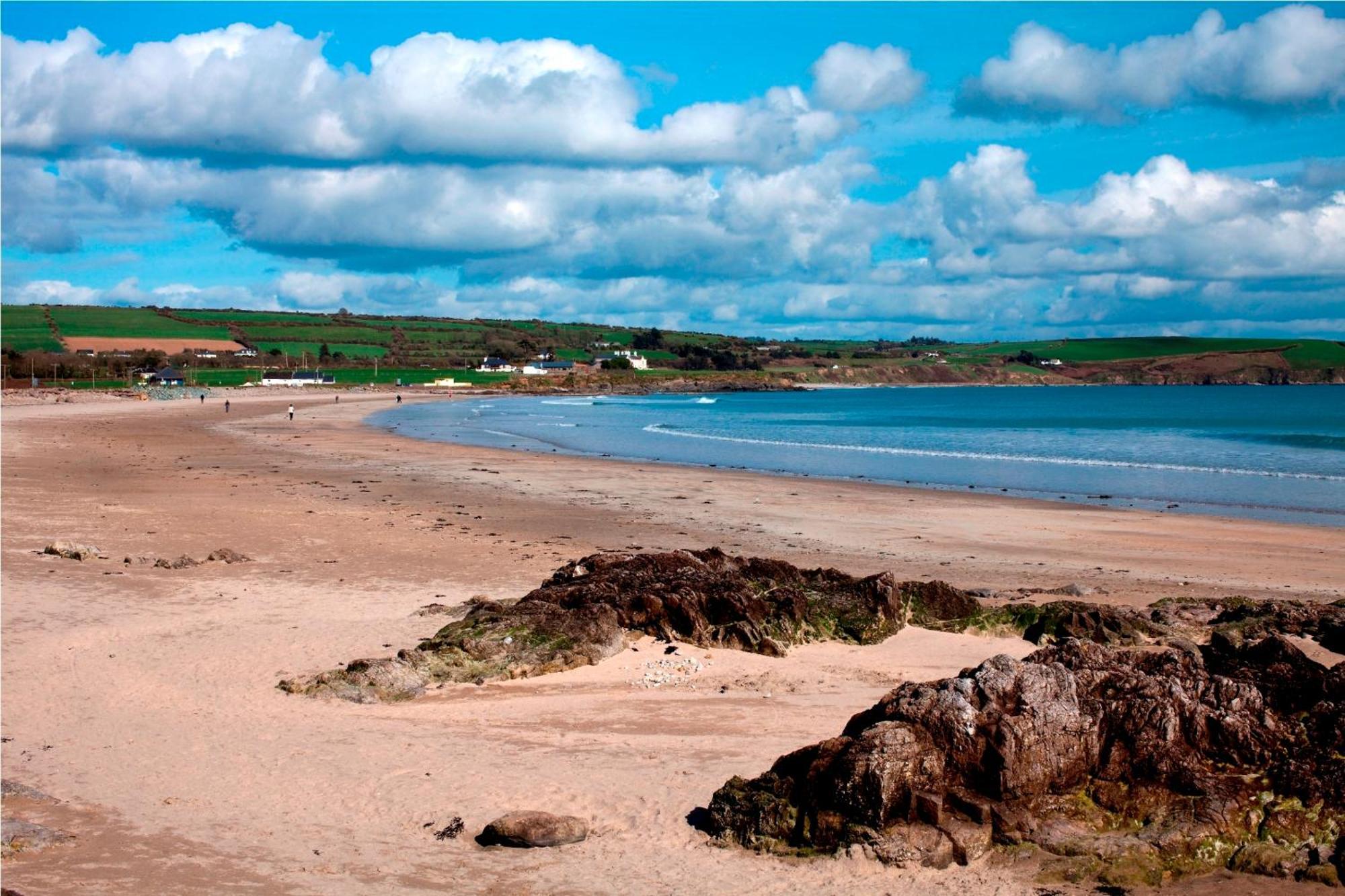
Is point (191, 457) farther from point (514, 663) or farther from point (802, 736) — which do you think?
point (802, 736)

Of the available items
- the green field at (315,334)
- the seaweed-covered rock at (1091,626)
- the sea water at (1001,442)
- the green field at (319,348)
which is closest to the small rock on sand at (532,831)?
the seaweed-covered rock at (1091,626)

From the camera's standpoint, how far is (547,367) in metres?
184

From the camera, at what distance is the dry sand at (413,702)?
596cm

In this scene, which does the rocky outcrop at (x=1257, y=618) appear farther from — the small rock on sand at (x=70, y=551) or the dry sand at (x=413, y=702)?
the small rock on sand at (x=70, y=551)

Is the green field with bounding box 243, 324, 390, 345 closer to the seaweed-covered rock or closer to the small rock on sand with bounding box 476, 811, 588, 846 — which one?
the seaweed-covered rock

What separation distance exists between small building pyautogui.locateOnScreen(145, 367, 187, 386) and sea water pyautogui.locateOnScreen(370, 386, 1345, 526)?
113 ft

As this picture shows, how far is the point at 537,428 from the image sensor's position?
63.0 m

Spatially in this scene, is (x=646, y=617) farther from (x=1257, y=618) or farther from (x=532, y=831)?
(x=1257, y=618)

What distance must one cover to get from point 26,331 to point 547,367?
76083 mm

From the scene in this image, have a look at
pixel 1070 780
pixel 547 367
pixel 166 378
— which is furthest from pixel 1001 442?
pixel 547 367

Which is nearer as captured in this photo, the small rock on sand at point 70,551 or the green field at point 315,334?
the small rock on sand at point 70,551

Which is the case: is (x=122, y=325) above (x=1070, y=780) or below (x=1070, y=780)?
above

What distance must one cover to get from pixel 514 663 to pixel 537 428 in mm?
53883

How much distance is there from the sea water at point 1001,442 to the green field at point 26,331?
2409 inches
